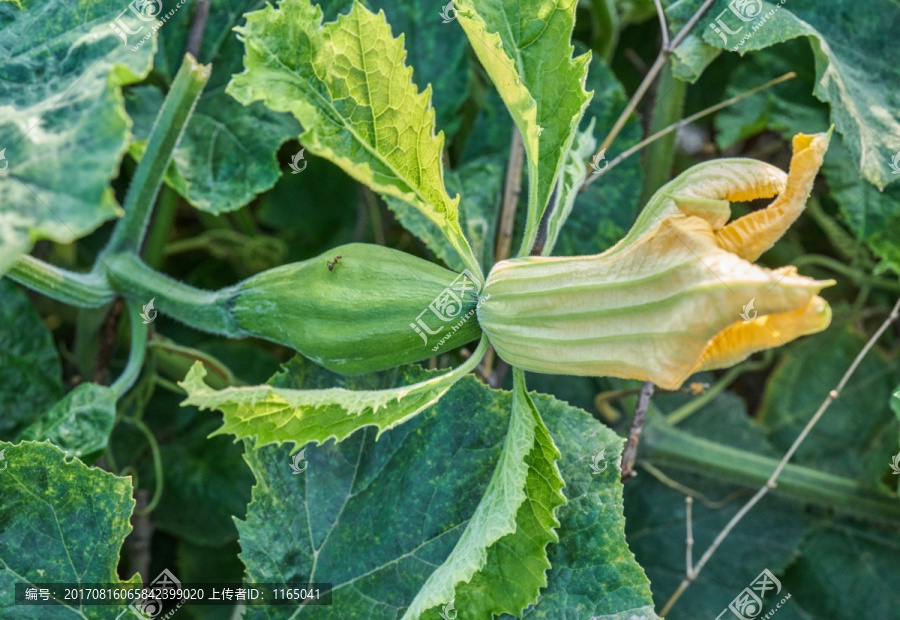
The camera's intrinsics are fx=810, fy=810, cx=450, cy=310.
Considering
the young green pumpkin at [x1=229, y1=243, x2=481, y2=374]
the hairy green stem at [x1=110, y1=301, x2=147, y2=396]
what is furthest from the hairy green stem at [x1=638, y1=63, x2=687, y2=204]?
the hairy green stem at [x1=110, y1=301, x2=147, y2=396]

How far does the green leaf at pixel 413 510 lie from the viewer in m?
1.01

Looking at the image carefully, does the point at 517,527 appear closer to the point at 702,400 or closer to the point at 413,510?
the point at 413,510

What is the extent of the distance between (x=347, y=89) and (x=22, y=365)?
0.79 meters

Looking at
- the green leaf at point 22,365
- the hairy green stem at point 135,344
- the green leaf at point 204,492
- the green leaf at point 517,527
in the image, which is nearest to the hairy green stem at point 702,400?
the green leaf at point 517,527

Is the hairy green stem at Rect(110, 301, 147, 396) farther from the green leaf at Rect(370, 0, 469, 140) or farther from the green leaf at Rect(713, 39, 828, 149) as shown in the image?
the green leaf at Rect(713, 39, 828, 149)

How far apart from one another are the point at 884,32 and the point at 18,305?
4.81 feet

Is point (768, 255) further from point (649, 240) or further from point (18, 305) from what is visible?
point (18, 305)

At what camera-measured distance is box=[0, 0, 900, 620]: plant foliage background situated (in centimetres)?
94

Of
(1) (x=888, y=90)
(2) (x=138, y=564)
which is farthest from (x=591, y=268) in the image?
(2) (x=138, y=564)

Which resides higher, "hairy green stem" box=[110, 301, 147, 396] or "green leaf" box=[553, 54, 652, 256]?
"green leaf" box=[553, 54, 652, 256]

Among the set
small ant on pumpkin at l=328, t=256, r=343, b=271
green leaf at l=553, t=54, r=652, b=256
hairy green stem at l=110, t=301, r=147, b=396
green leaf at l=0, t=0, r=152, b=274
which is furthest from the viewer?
green leaf at l=553, t=54, r=652, b=256

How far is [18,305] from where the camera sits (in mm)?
1331

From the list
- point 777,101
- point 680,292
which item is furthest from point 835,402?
point 680,292

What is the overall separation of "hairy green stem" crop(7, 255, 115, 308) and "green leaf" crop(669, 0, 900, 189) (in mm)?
910
